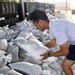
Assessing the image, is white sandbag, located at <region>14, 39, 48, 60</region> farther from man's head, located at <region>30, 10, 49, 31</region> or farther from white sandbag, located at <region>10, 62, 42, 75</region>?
man's head, located at <region>30, 10, 49, 31</region>

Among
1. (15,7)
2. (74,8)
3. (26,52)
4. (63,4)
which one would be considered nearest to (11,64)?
(26,52)

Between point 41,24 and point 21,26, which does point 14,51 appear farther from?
point 21,26

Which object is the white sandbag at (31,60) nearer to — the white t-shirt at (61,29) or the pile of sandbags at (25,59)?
the pile of sandbags at (25,59)

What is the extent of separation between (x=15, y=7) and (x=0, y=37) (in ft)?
3.04

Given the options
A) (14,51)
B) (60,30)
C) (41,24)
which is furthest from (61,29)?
(14,51)

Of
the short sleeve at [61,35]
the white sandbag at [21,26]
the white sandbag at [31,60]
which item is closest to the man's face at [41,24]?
Answer: the short sleeve at [61,35]

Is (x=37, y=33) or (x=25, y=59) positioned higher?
(x=37, y=33)

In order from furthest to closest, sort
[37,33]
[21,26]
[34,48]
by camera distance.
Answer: [21,26], [37,33], [34,48]

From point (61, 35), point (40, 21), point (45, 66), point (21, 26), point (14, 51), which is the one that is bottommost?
point (45, 66)

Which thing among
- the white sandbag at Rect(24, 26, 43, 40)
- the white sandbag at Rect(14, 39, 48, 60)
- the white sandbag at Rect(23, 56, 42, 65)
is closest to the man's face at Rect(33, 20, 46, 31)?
the white sandbag at Rect(14, 39, 48, 60)

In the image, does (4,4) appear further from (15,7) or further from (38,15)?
(38,15)

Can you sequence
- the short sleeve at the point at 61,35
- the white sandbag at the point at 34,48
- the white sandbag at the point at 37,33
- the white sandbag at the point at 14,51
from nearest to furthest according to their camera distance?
the short sleeve at the point at 61,35, the white sandbag at the point at 34,48, the white sandbag at the point at 14,51, the white sandbag at the point at 37,33

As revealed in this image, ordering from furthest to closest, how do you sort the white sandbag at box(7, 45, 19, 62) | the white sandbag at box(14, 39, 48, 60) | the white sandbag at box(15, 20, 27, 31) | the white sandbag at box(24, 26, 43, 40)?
the white sandbag at box(15, 20, 27, 31)
the white sandbag at box(24, 26, 43, 40)
the white sandbag at box(7, 45, 19, 62)
the white sandbag at box(14, 39, 48, 60)

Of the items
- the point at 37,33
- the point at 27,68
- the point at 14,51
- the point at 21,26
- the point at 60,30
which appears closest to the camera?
the point at 60,30
